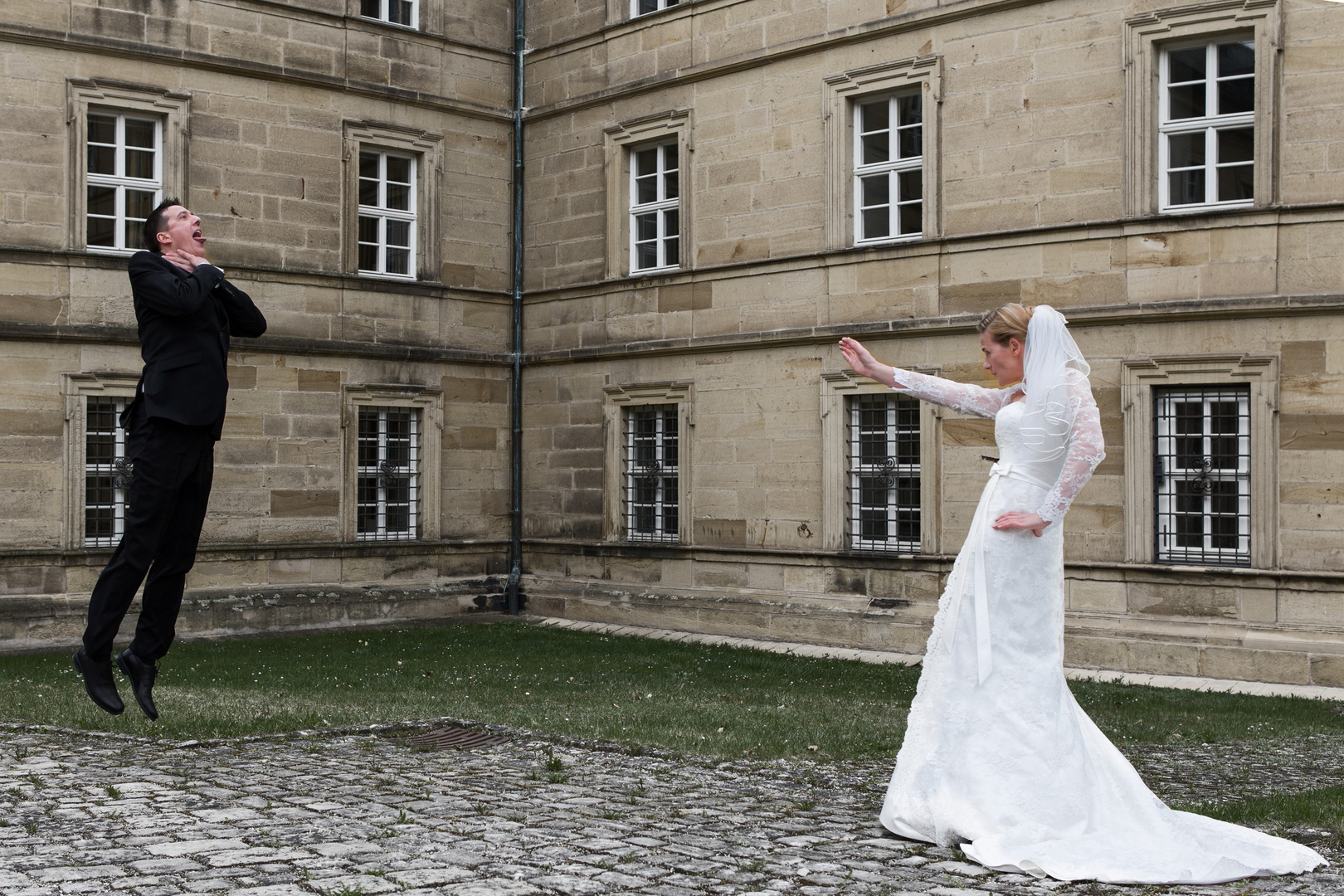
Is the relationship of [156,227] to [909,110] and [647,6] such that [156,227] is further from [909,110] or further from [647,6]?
[647,6]

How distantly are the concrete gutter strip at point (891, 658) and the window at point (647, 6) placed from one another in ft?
26.5

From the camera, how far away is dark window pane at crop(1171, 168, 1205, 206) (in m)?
15.2

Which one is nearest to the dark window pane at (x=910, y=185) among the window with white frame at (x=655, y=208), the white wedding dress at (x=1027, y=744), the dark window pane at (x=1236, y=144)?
the window with white frame at (x=655, y=208)

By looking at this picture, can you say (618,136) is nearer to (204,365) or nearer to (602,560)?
(602,560)

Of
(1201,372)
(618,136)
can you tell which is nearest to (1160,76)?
(1201,372)

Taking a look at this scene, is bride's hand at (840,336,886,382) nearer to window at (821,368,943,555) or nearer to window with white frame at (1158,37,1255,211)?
window with white frame at (1158,37,1255,211)

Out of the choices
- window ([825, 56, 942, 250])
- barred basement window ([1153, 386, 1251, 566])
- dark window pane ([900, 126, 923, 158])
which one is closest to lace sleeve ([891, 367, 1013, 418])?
barred basement window ([1153, 386, 1251, 566])

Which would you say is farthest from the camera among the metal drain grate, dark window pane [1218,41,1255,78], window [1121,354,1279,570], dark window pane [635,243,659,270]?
dark window pane [635,243,659,270]

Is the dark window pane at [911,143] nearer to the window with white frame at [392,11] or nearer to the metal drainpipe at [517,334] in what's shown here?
the metal drainpipe at [517,334]

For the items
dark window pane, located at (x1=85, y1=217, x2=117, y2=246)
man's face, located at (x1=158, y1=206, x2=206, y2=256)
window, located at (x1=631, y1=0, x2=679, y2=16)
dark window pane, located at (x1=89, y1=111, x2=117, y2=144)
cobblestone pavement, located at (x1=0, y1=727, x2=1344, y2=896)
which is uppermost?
window, located at (x1=631, y1=0, x2=679, y2=16)

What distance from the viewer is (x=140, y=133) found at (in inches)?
722

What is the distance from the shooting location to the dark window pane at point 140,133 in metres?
18.2

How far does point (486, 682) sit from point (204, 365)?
7431mm

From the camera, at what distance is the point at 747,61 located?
1842cm
